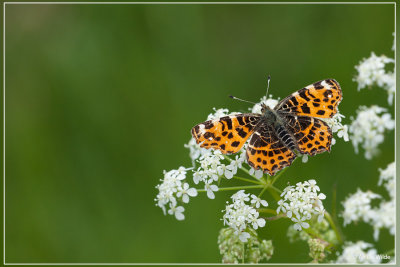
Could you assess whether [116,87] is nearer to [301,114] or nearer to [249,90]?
[249,90]

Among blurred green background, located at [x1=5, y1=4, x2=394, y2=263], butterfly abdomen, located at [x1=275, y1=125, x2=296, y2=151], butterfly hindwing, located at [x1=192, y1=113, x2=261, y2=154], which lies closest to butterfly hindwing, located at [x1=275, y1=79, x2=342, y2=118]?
butterfly abdomen, located at [x1=275, y1=125, x2=296, y2=151]

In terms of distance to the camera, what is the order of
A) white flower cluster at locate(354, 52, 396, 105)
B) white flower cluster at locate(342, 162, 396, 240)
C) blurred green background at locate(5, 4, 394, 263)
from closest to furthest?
white flower cluster at locate(342, 162, 396, 240), white flower cluster at locate(354, 52, 396, 105), blurred green background at locate(5, 4, 394, 263)

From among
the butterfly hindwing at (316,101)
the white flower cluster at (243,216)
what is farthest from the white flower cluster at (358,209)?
the white flower cluster at (243,216)

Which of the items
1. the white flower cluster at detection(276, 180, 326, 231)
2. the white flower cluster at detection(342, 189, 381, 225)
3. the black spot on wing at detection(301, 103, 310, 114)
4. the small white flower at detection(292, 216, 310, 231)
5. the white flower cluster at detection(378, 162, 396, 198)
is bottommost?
the small white flower at detection(292, 216, 310, 231)

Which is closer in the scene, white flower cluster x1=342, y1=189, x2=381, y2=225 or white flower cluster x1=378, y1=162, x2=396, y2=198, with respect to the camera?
white flower cluster x1=378, y1=162, x2=396, y2=198

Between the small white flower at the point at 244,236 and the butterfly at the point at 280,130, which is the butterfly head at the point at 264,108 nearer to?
the butterfly at the point at 280,130

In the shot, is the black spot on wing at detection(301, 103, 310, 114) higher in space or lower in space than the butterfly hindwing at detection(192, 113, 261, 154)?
higher

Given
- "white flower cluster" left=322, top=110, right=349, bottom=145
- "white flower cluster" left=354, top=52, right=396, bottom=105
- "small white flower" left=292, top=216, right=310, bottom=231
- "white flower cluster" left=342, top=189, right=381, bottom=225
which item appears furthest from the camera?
"white flower cluster" left=354, top=52, right=396, bottom=105

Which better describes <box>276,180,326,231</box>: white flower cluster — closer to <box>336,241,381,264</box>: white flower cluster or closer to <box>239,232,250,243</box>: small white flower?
<box>239,232,250,243</box>: small white flower
